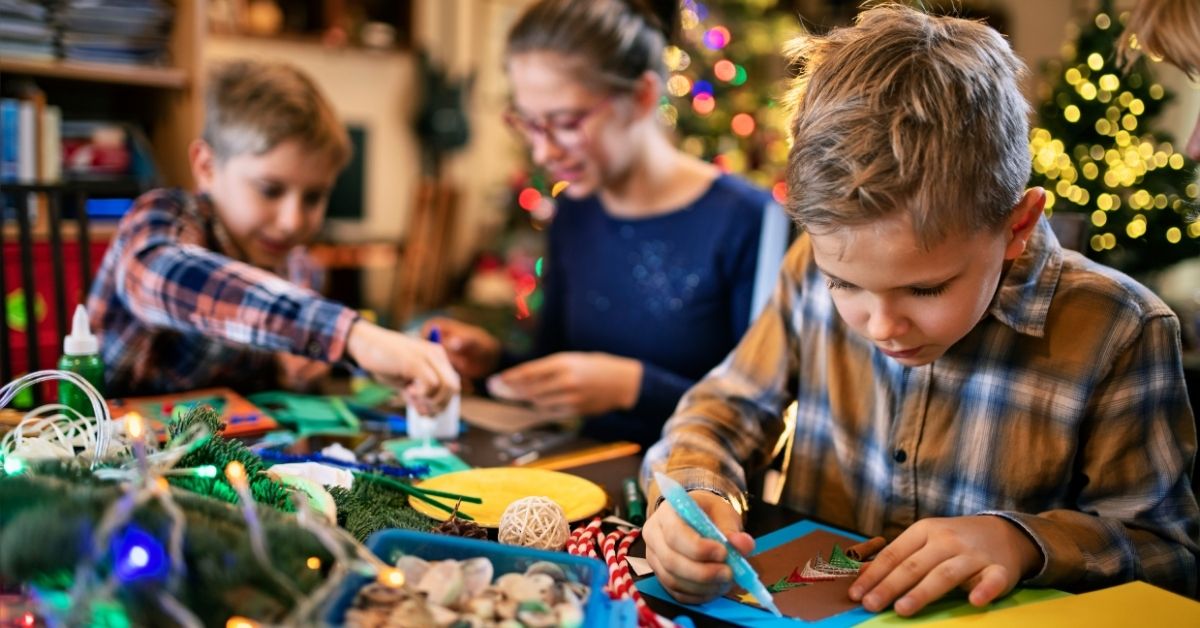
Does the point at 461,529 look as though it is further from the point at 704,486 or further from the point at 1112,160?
the point at 1112,160

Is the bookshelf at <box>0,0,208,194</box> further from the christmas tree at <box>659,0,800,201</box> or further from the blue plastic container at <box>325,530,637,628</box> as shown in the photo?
the blue plastic container at <box>325,530,637,628</box>

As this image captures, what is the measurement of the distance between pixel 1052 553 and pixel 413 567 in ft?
1.78

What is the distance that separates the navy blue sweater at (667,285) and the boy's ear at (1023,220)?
0.75 meters

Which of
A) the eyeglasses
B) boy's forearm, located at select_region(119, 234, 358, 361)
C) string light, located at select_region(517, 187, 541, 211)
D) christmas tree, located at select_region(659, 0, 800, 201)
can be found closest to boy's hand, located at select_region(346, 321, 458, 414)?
boy's forearm, located at select_region(119, 234, 358, 361)

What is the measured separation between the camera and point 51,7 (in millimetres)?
2299

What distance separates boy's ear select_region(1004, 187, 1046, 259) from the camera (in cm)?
89

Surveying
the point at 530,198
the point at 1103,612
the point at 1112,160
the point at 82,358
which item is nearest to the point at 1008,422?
the point at 1103,612

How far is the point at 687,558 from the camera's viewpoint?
0.77 metres

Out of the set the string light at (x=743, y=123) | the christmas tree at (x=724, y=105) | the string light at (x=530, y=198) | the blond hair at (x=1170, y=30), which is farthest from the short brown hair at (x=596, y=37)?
the string light at (x=530, y=198)

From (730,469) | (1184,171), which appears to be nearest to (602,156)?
(730,469)

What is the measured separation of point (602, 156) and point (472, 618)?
117 cm

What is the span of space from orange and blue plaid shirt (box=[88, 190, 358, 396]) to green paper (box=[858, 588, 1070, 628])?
2.51 ft

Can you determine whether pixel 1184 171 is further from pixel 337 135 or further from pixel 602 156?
pixel 337 135

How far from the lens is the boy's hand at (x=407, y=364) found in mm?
1178
